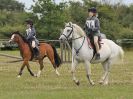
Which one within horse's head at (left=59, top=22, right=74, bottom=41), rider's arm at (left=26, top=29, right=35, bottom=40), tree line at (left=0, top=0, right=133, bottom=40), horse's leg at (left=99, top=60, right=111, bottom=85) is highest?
horse's head at (left=59, top=22, right=74, bottom=41)

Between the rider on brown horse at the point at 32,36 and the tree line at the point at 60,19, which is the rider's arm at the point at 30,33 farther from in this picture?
the tree line at the point at 60,19

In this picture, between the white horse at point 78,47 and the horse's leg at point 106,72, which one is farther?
the horse's leg at point 106,72

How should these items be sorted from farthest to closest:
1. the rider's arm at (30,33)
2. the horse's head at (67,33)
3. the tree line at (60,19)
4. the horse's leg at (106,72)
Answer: the tree line at (60,19) < the rider's arm at (30,33) < the horse's leg at (106,72) < the horse's head at (67,33)

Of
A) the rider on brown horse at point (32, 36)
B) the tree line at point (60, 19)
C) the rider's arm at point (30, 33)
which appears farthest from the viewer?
the tree line at point (60, 19)

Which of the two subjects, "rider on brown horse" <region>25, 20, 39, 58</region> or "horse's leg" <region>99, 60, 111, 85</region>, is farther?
"rider on brown horse" <region>25, 20, 39, 58</region>

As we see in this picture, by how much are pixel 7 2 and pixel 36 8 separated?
5801 centimetres

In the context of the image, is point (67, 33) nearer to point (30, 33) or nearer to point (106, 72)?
point (106, 72)

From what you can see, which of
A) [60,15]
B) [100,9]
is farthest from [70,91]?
Result: [100,9]

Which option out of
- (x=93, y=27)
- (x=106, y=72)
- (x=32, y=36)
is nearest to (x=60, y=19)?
(x=32, y=36)

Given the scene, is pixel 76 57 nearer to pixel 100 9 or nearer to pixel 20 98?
pixel 20 98

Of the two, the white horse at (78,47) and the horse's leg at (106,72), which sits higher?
the white horse at (78,47)

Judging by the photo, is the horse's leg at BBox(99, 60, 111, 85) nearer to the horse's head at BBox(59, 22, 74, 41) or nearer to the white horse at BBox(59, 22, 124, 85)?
the white horse at BBox(59, 22, 124, 85)

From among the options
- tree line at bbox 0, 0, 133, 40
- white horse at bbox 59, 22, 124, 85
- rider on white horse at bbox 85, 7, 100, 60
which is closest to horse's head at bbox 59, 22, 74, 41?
white horse at bbox 59, 22, 124, 85

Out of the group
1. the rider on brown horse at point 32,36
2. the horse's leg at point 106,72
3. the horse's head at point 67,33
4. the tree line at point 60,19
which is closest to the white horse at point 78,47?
the horse's head at point 67,33
